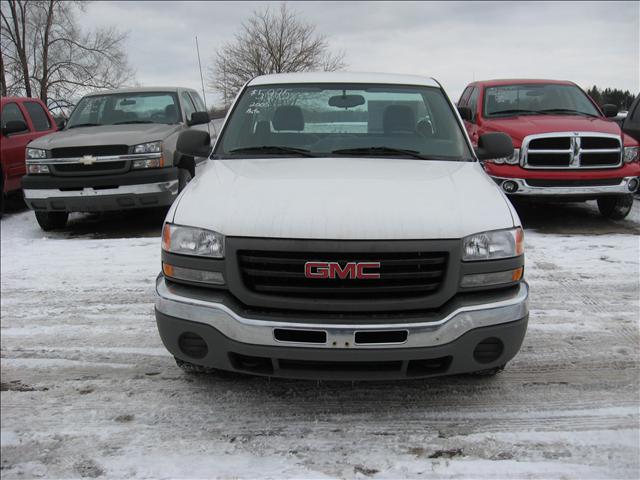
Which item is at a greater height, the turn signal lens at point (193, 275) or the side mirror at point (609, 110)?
the side mirror at point (609, 110)

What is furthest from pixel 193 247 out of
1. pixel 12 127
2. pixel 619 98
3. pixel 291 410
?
pixel 619 98

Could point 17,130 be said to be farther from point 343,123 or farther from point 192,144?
point 343,123

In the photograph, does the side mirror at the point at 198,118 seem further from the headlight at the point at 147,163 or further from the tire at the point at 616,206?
the tire at the point at 616,206

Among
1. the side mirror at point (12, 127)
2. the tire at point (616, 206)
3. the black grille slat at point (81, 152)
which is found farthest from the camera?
the side mirror at point (12, 127)

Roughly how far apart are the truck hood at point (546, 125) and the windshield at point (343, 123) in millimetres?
3665

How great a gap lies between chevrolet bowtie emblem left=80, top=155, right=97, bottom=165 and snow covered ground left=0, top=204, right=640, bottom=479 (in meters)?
2.73

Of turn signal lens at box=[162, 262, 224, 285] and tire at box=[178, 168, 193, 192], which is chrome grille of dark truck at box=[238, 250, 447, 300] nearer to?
turn signal lens at box=[162, 262, 224, 285]

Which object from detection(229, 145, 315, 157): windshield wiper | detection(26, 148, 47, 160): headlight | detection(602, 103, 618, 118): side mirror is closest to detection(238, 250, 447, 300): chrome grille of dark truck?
detection(229, 145, 315, 157): windshield wiper

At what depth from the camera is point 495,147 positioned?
4.20 meters

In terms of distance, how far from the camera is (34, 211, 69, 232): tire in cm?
747

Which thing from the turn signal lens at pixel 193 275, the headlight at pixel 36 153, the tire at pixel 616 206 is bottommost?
the tire at pixel 616 206

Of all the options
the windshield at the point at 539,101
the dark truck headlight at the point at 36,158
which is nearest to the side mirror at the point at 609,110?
the windshield at the point at 539,101

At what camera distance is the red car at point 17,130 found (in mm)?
8703

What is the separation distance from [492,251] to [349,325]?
0.82m
